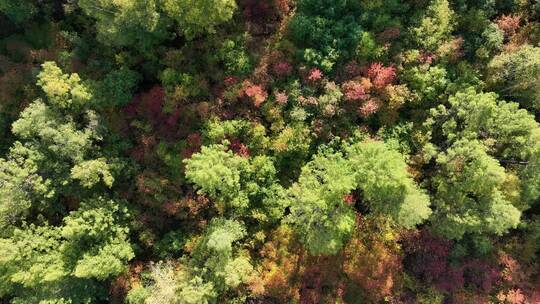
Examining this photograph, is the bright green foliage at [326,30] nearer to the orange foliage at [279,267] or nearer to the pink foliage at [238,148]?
the pink foliage at [238,148]

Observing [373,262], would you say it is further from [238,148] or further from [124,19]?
[124,19]

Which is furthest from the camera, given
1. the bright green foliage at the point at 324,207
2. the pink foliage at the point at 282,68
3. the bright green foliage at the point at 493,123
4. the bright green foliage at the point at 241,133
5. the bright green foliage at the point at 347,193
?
the pink foliage at the point at 282,68

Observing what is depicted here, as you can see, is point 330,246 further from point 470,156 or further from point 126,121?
point 126,121

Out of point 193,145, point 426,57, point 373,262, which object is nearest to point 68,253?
point 193,145

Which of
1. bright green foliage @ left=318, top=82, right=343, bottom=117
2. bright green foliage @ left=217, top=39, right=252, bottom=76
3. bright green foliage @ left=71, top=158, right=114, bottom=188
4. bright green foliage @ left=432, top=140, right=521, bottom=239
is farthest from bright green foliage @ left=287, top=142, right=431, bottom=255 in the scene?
bright green foliage @ left=71, top=158, right=114, bottom=188

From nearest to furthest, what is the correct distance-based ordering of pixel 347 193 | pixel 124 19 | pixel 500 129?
pixel 124 19, pixel 347 193, pixel 500 129

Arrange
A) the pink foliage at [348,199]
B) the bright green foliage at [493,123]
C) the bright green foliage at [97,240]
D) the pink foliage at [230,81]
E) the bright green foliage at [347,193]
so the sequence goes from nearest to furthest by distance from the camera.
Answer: the bright green foliage at [347,193] < the bright green foliage at [493,123] < the bright green foliage at [97,240] < the pink foliage at [348,199] < the pink foliage at [230,81]

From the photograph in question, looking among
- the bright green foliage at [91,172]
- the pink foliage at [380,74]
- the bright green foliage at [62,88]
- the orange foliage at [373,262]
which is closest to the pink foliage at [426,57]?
the pink foliage at [380,74]
